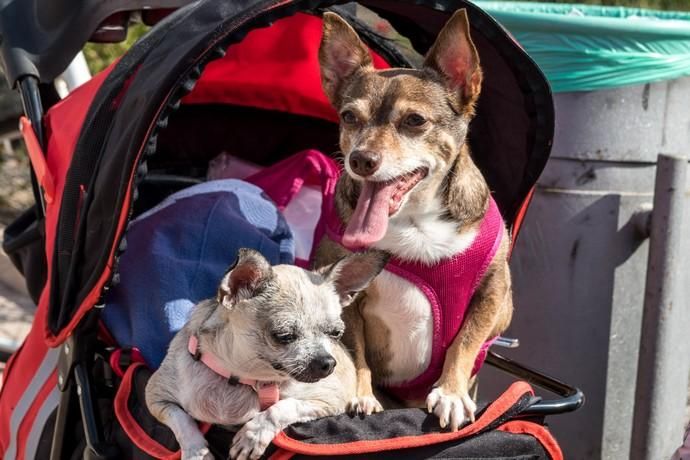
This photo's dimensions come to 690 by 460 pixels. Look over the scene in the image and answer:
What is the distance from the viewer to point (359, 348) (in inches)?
102

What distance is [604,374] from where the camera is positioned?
11.1 feet

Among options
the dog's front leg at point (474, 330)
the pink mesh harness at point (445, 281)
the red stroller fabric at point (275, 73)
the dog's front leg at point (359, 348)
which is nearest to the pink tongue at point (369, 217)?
the pink mesh harness at point (445, 281)

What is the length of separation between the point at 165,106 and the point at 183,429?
746 millimetres

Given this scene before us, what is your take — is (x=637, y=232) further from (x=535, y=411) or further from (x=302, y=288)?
(x=302, y=288)

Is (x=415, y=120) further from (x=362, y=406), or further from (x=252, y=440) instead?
(x=252, y=440)

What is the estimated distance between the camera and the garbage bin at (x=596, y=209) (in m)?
3.21

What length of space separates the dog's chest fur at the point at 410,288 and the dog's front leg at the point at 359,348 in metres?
0.03

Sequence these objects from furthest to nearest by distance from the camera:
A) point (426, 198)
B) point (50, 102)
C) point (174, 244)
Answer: point (50, 102), point (174, 244), point (426, 198)

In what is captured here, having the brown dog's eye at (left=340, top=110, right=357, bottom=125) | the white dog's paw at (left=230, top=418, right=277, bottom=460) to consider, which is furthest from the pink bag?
the white dog's paw at (left=230, top=418, right=277, bottom=460)

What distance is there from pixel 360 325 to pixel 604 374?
114 centimetres

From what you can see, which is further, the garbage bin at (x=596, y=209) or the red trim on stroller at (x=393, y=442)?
the garbage bin at (x=596, y=209)

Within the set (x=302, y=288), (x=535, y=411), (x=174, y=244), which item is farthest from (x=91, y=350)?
(x=535, y=411)

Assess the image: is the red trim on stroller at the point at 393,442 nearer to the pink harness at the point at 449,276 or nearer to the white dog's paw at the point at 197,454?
the white dog's paw at the point at 197,454

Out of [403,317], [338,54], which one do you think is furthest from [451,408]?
[338,54]
